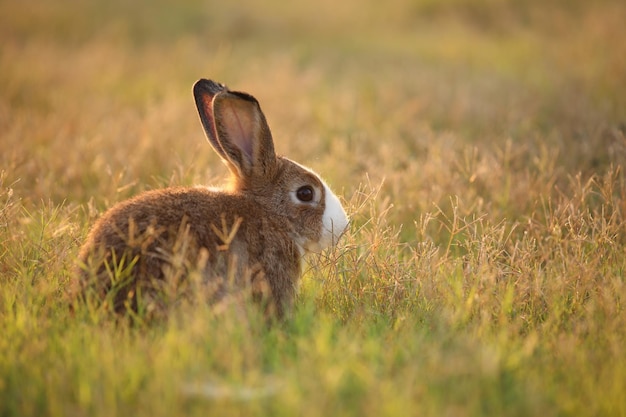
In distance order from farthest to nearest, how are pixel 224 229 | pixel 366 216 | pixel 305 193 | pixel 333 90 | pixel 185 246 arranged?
pixel 333 90
pixel 366 216
pixel 305 193
pixel 224 229
pixel 185 246

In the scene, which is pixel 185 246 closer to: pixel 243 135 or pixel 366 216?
pixel 243 135

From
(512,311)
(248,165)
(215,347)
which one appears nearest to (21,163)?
(248,165)

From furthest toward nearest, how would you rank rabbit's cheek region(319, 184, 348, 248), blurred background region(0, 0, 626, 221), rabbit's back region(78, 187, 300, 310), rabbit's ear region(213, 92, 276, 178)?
blurred background region(0, 0, 626, 221) < rabbit's cheek region(319, 184, 348, 248) < rabbit's ear region(213, 92, 276, 178) < rabbit's back region(78, 187, 300, 310)

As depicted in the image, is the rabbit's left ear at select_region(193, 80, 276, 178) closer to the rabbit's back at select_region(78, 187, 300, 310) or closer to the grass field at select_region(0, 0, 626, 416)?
the rabbit's back at select_region(78, 187, 300, 310)

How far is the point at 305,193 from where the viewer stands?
4141 mm

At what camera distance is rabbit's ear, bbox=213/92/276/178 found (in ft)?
12.8

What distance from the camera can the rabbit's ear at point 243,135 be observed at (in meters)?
3.90

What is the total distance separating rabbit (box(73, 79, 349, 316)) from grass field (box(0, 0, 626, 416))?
0.17 m

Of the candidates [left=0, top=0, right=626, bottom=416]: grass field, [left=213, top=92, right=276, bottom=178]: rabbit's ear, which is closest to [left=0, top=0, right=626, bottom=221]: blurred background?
[left=0, top=0, right=626, bottom=416]: grass field

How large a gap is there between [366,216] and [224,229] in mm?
2062

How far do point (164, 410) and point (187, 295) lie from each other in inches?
31.5

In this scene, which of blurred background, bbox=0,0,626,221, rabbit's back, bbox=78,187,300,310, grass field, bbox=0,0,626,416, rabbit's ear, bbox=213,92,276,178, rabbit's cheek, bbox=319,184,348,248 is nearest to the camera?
grass field, bbox=0,0,626,416

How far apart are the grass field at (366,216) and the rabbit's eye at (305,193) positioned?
1.23 feet

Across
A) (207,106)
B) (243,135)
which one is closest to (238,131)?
(243,135)
